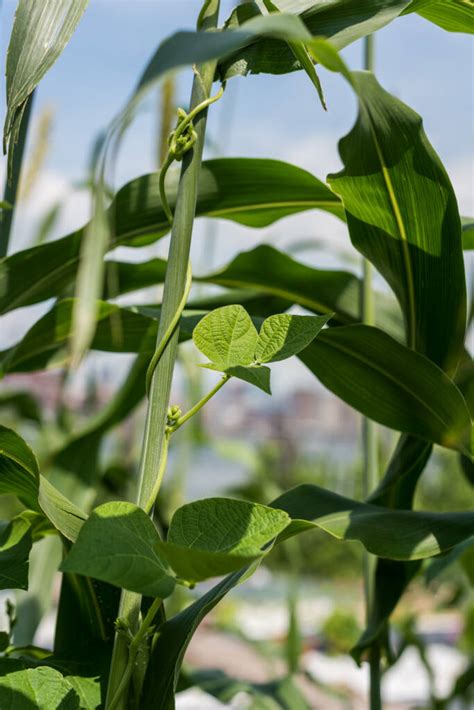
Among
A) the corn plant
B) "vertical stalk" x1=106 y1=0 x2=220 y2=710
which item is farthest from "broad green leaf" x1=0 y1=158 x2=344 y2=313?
"vertical stalk" x1=106 y1=0 x2=220 y2=710

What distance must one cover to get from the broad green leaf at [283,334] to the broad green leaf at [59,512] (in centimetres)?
8

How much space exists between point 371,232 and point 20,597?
35 cm

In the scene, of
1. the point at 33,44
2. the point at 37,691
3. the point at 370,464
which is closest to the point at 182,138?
the point at 33,44

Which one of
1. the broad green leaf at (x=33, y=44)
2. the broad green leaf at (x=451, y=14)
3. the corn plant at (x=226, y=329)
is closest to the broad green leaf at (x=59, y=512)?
the corn plant at (x=226, y=329)

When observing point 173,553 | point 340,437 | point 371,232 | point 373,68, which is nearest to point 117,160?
point 173,553

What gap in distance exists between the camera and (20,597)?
505mm

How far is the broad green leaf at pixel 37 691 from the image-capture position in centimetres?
19

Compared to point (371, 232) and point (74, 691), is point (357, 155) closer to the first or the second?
point (371, 232)

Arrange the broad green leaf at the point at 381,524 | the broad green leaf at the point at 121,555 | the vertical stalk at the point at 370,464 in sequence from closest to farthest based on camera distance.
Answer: the broad green leaf at the point at 121,555
the broad green leaf at the point at 381,524
the vertical stalk at the point at 370,464

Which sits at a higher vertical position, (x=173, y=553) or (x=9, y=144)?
(x=9, y=144)

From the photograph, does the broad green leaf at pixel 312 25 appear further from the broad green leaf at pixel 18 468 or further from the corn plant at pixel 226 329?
the broad green leaf at pixel 18 468

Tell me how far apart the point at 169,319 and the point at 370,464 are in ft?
0.96

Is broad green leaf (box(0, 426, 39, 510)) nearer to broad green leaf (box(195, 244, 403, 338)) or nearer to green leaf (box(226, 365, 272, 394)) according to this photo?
green leaf (box(226, 365, 272, 394))

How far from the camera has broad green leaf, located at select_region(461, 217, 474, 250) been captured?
0.35 metres
